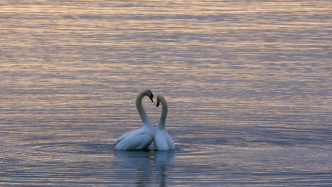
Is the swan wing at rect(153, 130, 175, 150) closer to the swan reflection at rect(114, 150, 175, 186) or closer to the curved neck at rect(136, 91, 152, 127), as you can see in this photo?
the swan reflection at rect(114, 150, 175, 186)

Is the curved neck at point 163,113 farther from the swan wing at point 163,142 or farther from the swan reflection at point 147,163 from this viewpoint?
the swan reflection at point 147,163

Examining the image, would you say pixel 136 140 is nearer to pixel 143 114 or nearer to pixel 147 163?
pixel 143 114

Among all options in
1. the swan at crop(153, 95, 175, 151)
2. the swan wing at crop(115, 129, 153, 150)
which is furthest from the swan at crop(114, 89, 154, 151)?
the swan at crop(153, 95, 175, 151)

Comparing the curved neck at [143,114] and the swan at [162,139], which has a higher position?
the curved neck at [143,114]

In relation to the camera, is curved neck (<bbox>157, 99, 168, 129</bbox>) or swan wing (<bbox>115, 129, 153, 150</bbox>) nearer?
swan wing (<bbox>115, 129, 153, 150</bbox>)

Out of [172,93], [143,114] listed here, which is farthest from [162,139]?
[172,93]

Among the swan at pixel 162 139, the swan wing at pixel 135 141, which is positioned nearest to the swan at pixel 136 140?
the swan wing at pixel 135 141

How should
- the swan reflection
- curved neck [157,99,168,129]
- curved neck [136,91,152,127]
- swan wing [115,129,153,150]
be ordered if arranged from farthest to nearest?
1. curved neck [136,91,152,127]
2. curved neck [157,99,168,129]
3. swan wing [115,129,153,150]
4. the swan reflection

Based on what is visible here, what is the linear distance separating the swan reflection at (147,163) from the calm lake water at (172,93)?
3 centimetres

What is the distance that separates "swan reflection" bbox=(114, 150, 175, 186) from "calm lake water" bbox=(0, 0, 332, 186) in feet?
0.11

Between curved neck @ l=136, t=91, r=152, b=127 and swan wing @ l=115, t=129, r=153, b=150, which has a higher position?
curved neck @ l=136, t=91, r=152, b=127

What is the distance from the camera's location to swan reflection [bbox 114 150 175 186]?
38.8ft

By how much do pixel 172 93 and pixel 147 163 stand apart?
7.09 meters

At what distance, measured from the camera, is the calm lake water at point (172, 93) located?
12.6 metres
